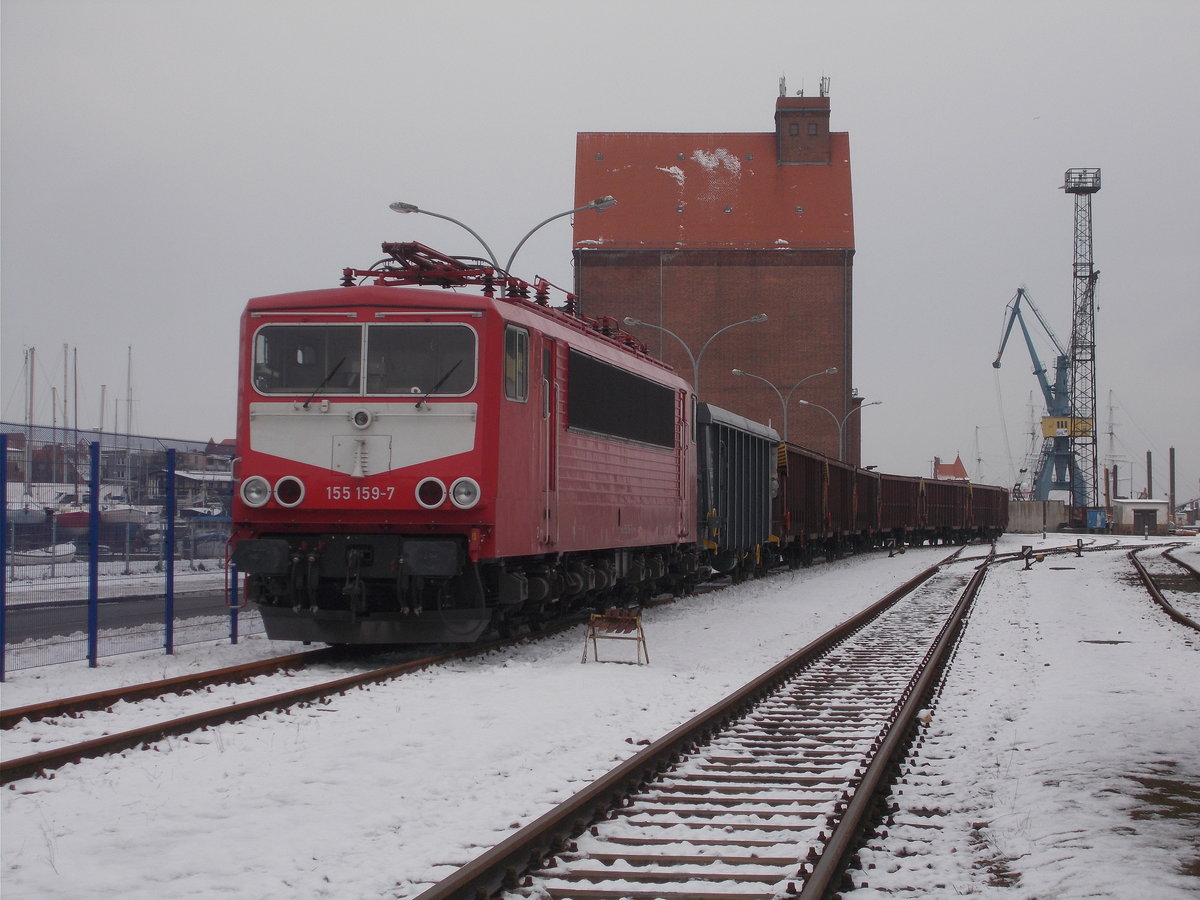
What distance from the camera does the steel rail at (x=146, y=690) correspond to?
8516mm

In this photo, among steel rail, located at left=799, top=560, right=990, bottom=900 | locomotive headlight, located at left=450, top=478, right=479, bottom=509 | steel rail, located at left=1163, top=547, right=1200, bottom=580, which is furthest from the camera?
steel rail, located at left=1163, top=547, right=1200, bottom=580

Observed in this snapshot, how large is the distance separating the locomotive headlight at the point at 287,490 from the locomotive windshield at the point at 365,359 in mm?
848

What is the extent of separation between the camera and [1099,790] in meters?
7.12

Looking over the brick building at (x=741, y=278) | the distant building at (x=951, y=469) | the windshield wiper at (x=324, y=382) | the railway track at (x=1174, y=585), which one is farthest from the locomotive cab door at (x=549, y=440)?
the distant building at (x=951, y=469)

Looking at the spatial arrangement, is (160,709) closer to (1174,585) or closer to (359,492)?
(359,492)

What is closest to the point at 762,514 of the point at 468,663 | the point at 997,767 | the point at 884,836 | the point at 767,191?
the point at 468,663

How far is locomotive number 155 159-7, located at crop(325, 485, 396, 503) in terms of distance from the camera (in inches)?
452

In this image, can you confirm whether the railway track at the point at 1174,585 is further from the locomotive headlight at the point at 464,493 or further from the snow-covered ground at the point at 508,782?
the locomotive headlight at the point at 464,493

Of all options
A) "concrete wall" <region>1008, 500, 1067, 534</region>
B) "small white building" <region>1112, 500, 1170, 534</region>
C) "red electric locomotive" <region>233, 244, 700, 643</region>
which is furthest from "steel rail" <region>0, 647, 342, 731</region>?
"small white building" <region>1112, 500, 1170, 534</region>

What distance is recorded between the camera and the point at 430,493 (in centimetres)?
1140

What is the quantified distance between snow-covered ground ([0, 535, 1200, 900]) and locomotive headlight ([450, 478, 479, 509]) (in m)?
1.49

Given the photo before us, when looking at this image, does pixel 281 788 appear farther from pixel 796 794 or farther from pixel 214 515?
pixel 214 515

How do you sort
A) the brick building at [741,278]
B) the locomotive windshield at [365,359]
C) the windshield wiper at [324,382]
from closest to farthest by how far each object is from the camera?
the locomotive windshield at [365,359] → the windshield wiper at [324,382] → the brick building at [741,278]

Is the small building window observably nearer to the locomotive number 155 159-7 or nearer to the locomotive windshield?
the locomotive windshield
